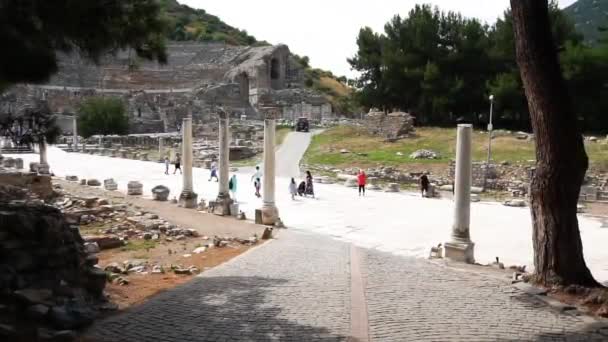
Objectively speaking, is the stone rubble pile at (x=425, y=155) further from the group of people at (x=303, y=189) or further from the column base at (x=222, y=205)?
the column base at (x=222, y=205)

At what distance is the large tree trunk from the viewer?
8.80 metres

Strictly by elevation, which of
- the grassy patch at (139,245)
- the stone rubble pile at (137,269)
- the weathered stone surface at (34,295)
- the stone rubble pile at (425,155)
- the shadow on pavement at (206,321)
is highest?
the stone rubble pile at (425,155)

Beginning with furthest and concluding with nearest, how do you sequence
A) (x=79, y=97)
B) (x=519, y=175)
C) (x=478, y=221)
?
(x=79, y=97)
(x=519, y=175)
(x=478, y=221)

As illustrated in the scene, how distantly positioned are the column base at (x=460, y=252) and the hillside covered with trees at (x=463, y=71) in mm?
32021

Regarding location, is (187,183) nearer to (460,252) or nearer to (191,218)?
(191,218)

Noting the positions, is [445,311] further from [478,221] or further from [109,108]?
[109,108]

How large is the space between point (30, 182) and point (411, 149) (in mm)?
24512

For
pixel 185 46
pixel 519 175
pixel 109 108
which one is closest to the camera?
pixel 519 175

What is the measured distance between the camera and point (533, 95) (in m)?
8.96

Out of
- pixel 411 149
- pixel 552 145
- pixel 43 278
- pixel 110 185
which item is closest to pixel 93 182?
pixel 110 185

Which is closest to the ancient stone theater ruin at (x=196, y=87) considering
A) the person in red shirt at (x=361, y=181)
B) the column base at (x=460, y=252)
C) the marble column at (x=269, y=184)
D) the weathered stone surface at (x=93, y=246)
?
the person in red shirt at (x=361, y=181)

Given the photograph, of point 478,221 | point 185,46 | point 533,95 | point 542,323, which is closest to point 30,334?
point 542,323

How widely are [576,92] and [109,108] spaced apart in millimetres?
37400

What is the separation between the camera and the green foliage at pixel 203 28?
104438mm
